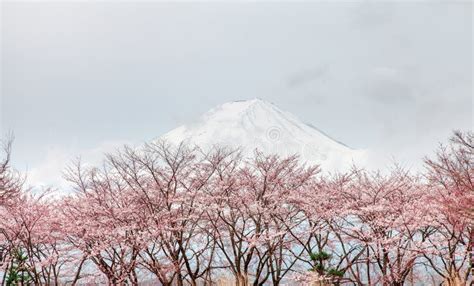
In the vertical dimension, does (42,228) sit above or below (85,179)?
below

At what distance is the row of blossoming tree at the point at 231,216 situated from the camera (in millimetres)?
11727

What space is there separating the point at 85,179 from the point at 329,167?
32543mm

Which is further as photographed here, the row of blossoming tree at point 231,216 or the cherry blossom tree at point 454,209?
the row of blossoming tree at point 231,216

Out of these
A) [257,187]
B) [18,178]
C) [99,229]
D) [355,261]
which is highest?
[18,178]

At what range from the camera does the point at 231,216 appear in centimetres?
1350

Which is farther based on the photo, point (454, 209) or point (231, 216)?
point (231, 216)

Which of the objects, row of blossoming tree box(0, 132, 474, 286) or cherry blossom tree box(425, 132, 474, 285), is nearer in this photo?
cherry blossom tree box(425, 132, 474, 285)

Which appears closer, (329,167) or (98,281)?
(98,281)

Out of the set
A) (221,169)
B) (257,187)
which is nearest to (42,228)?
(221,169)

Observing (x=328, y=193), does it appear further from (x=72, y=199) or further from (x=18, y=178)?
(x=18, y=178)

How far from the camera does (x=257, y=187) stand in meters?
13.6

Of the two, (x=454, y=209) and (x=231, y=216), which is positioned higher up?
(x=231, y=216)

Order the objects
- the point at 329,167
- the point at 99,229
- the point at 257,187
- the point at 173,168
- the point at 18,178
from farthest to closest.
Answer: the point at 329,167, the point at 18,178, the point at 257,187, the point at 173,168, the point at 99,229

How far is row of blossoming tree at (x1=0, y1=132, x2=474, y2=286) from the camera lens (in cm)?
1173
